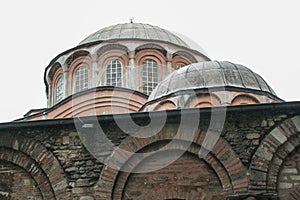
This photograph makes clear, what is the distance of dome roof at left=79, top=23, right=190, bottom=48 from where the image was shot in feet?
78.1

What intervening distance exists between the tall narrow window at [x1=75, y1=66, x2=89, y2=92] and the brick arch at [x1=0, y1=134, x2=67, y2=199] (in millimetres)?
9970

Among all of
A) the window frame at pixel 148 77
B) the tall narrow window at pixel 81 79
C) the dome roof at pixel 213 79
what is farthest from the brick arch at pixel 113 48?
the dome roof at pixel 213 79

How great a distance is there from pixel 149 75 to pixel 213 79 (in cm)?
556

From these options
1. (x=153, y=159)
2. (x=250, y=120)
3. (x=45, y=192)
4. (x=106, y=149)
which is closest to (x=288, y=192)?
(x=250, y=120)

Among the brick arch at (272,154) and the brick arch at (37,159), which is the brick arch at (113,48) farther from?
the brick arch at (272,154)

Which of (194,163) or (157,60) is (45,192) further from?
(157,60)

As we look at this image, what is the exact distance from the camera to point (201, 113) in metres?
12.4

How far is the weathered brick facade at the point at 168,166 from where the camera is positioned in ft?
39.4

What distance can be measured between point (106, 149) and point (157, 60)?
10.6 metres

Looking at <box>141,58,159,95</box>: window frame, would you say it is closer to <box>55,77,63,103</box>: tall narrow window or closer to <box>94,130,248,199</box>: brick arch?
<box>55,77,63,103</box>: tall narrow window

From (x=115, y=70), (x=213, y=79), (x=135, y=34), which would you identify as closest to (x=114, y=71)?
(x=115, y=70)

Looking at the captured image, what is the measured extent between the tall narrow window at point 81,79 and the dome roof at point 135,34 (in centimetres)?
134

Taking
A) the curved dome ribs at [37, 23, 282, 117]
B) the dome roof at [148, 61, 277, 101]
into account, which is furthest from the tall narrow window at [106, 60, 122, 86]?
the dome roof at [148, 61, 277, 101]

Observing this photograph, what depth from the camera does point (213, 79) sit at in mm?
17375
